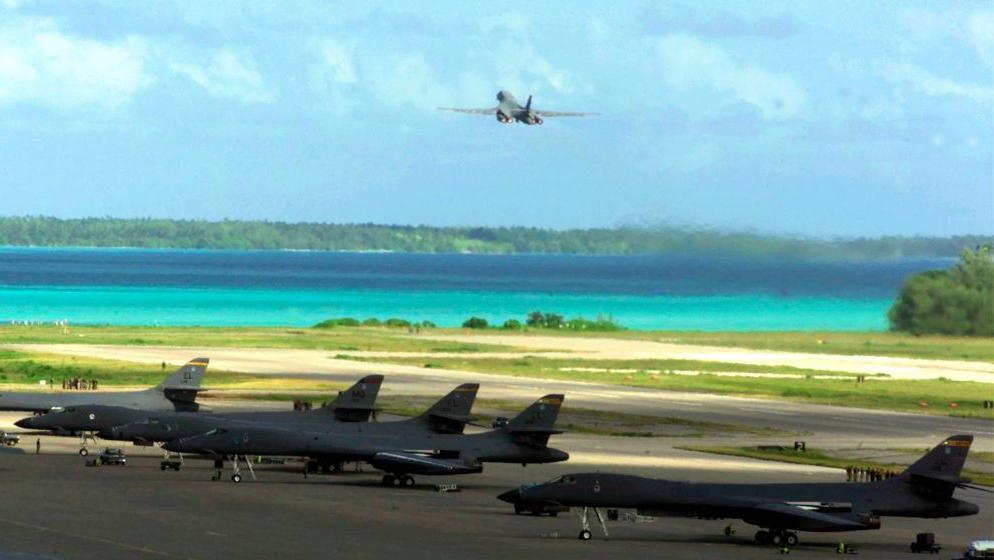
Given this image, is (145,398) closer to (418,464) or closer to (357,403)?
(357,403)

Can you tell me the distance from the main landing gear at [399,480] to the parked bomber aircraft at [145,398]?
20.1 m

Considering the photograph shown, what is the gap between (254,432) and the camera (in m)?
78.1

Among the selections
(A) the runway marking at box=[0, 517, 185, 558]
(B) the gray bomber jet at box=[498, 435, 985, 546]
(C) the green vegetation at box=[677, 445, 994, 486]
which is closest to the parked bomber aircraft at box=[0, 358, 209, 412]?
(C) the green vegetation at box=[677, 445, 994, 486]

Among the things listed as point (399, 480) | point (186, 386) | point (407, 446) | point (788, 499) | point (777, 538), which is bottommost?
point (777, 538)

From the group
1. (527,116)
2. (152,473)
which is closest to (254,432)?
(152,473)

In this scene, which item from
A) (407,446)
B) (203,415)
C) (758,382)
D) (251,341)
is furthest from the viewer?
(251,341)

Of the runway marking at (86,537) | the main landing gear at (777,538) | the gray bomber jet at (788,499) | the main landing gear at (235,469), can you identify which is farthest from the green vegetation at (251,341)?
the main landing gear at (777,538)

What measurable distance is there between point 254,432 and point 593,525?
18839 millimetres

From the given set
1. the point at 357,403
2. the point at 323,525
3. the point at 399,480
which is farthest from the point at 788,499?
the point at 357,403

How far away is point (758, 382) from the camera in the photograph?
145 m

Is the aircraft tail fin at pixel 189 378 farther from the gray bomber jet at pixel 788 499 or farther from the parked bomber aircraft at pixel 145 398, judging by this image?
the gray bomber jet at pixel 788 499

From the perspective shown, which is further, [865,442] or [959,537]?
[865,442]

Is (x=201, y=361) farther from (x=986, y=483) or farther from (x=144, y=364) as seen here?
(x=144, y=364)

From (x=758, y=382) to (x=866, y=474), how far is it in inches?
2496
